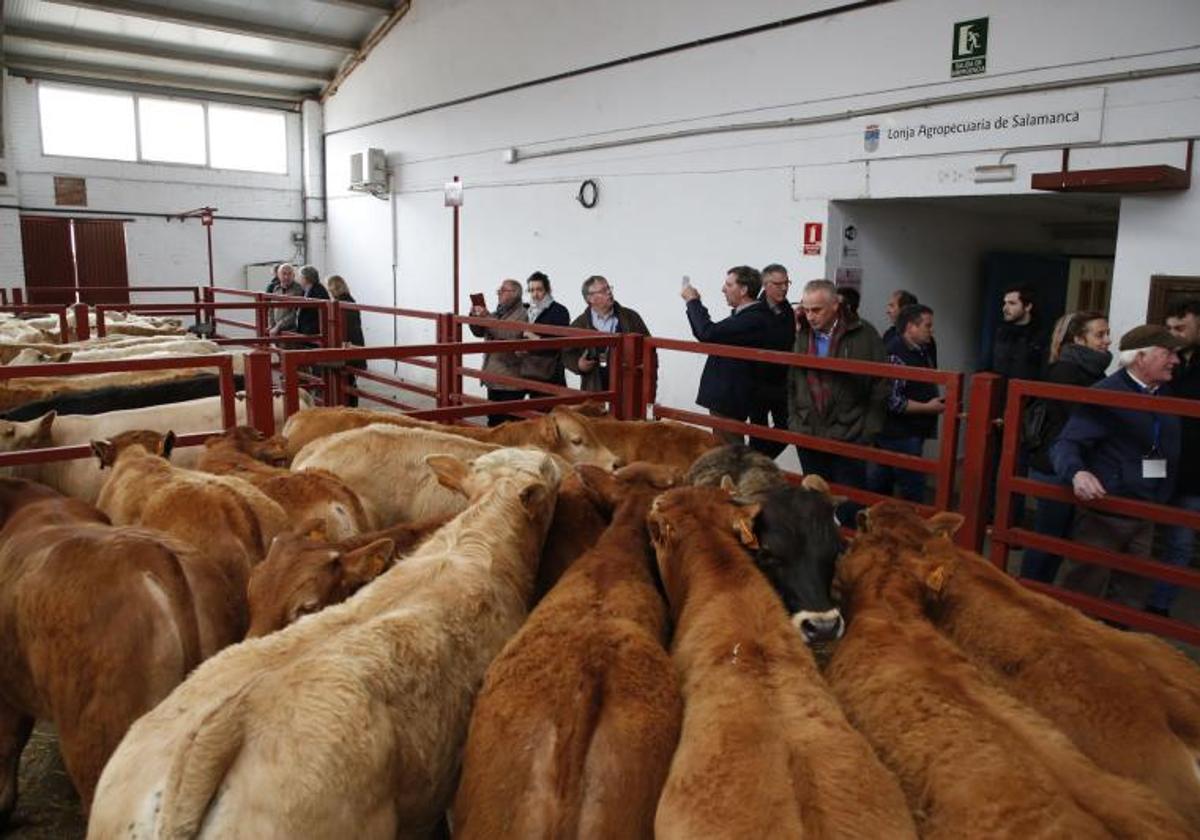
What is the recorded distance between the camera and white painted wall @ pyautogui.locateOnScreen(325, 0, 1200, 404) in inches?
243

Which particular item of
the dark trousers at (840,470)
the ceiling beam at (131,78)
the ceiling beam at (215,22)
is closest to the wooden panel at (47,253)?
the ceiling beam at (131,78)

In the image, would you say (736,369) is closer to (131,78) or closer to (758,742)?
(758,742)

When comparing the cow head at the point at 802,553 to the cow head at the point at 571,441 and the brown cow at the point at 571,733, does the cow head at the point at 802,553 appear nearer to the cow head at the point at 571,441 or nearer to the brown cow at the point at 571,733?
the brown cow at the point at 571,733

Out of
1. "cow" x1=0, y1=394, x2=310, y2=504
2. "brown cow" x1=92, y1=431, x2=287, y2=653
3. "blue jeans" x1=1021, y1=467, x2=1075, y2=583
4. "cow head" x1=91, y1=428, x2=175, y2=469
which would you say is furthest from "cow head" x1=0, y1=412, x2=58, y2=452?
"blue jeans" x1=1021, y1=467, x2=1075, y2=583

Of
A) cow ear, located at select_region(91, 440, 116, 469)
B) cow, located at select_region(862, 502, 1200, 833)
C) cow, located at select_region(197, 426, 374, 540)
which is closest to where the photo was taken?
cow, located at select_region(862, 502, 1200, 833)

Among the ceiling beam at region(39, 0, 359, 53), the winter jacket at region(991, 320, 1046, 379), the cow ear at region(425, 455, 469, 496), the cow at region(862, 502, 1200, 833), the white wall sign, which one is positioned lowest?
the cow at region(862, 502, 1200, 833)

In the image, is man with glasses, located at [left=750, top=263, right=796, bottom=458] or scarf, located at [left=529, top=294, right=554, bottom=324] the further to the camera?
scarf, located at [left=529, top=294, right=554, bottom=324]

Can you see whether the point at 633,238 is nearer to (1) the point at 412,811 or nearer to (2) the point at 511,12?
(2) the point at 511,12

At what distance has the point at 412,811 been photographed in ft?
6.21

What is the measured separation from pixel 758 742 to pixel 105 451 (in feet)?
9.55

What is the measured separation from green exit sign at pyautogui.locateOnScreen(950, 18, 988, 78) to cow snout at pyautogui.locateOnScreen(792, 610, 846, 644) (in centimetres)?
577

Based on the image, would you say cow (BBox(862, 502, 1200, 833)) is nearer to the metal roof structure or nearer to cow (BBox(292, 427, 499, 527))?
cow (BBox(292, 427, 499, 527))

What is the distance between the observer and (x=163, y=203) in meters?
16.3

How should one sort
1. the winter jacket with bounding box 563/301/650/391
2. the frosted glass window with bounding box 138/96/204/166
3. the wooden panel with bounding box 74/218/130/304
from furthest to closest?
the frosted glass window with bounding box 138/96/204/166 → the wooden panel with bounding box 74/218/130/304 → the winter jacket with bounding box 563/301/650/391
